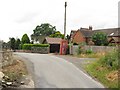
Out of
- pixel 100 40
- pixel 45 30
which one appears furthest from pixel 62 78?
pixel 45 30

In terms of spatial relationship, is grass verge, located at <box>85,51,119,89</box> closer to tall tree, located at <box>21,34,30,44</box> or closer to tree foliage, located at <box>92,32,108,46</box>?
tree foliage, located at <box>92,32,108,46</box>

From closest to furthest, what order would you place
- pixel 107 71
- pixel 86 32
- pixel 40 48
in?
pixel 107 71
pixel 40 48
pixel 86 32

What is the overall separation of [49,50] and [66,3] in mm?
11365

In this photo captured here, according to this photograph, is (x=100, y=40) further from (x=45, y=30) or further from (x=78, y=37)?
(x=45, y=30)

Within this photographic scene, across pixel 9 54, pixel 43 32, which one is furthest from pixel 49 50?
pixel 43 32

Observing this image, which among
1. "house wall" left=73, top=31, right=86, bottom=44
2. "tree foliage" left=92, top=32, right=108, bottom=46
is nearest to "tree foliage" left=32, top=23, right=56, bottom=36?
"house wall" left=73, top=31, right=86, bottom=44

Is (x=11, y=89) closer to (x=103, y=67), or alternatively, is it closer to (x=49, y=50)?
(x=103, y=67)

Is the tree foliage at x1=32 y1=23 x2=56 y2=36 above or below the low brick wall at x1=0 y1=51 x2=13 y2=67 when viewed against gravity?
above

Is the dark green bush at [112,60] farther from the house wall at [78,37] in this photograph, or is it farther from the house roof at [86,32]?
the house wall at [78,37]

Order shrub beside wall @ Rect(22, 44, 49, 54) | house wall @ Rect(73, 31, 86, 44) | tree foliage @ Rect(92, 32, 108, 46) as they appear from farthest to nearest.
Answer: house wall @ Rect(73, 31, 86, 44) < tree foliage @ Rect(92, 32, 108, 46) < shrub beside wall @ Rect(22, 44, 49, 54)

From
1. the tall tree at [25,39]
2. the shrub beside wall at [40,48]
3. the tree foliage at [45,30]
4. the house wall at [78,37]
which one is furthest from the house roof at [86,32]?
the tree foliage at [45,30]

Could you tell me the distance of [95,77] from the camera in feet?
65.5

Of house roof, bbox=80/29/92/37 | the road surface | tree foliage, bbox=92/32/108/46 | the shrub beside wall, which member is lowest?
the road surface

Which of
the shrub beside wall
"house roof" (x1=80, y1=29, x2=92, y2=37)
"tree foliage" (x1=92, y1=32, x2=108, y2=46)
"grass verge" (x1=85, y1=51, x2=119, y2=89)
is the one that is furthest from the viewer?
"house roof" (x1=80, y1=29, x2=92, y2=37)
